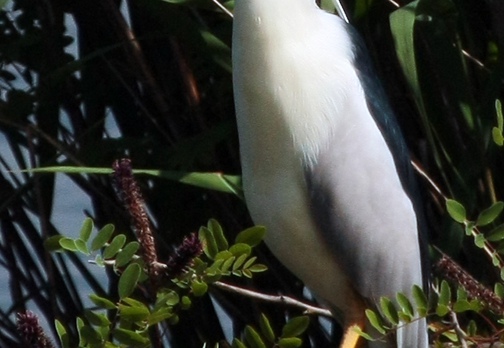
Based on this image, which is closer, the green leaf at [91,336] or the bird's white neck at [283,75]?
the green leaf at [91,336]

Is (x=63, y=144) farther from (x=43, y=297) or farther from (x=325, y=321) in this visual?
(x=325, y=321)

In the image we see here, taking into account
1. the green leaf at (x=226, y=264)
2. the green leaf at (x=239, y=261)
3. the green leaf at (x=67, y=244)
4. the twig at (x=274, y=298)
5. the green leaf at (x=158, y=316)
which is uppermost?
the green leaf at (x=67, y=244)

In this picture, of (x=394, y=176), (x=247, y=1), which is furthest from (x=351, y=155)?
(x=247, y=1)

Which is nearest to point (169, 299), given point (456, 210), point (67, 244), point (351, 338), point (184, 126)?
point (67, 244)

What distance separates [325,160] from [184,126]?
1.75ft

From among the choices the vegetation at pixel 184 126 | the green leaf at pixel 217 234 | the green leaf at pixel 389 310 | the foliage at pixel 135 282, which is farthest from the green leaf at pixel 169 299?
the vegetation at pixel 184 126

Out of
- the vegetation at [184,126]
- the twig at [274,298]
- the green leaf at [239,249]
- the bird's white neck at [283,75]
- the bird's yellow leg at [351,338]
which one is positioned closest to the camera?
the green leaf at [239,249]

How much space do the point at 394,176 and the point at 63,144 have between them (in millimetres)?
647

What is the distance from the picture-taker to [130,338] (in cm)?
124

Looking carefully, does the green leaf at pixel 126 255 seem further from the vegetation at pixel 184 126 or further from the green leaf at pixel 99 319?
the vegetation at pixel 184 126

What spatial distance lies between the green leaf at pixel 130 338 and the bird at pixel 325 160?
0.47 metres

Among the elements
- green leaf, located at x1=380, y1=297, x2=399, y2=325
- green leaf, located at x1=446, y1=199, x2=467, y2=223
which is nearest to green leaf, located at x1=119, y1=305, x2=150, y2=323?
green leaf, located at x1=380, y1=297, x2=399, y2=325

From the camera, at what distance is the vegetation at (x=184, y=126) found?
1914 mm

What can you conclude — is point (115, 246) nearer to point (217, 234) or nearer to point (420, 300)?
point (217, 234)
